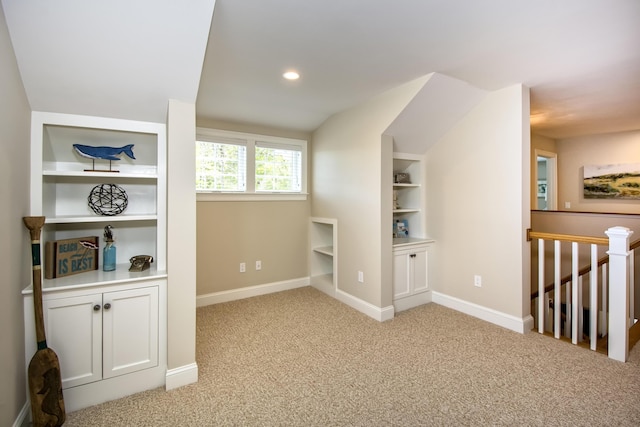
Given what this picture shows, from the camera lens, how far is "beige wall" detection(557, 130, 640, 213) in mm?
4621

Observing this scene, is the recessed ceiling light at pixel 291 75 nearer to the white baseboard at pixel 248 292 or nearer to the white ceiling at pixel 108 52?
the white ceiling at pixel 108 52

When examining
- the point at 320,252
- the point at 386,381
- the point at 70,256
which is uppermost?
the point at 70,256

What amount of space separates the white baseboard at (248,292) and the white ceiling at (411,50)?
2166 millimetres

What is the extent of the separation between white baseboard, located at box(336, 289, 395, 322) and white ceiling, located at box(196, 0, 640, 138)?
224 cm

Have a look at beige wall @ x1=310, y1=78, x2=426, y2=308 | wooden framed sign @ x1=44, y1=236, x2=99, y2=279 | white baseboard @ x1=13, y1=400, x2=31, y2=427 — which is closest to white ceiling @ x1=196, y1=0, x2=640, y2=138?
beige wall @ x1=310, y1=78, x2=426, y2=308

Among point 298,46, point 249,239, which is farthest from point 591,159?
point 249,239

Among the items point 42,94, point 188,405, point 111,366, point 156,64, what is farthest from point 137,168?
point 188,405

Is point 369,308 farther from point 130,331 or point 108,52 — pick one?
point 108,52

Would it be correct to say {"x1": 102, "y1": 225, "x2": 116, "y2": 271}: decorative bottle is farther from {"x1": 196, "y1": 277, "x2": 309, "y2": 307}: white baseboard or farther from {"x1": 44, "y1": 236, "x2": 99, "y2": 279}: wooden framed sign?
{"x1": 196, "y1": 277, "x2": 309, "y2": 307}: white baseboard

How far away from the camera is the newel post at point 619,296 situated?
2.26 meters

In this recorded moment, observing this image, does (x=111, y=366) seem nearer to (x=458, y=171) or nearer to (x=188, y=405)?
(x=188, y=405)

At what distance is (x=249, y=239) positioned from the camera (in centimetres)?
383

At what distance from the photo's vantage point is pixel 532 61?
2.30m

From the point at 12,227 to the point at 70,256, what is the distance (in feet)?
1.71
